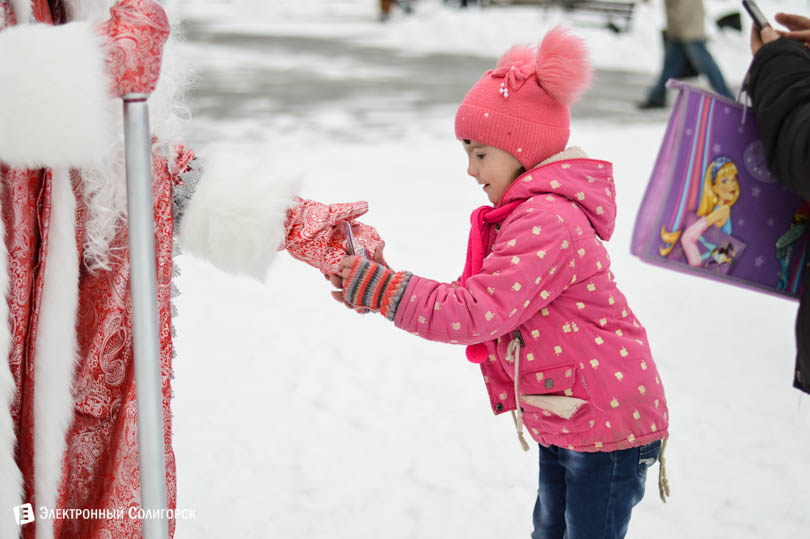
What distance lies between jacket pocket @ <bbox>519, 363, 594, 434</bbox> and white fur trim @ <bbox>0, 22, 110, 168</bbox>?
963mm

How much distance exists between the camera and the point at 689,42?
7.75 m

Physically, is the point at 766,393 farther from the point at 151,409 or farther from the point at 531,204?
the point at 151,409

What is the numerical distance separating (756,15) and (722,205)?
1.68 feet

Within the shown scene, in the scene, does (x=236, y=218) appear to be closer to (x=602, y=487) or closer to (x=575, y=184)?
(x=575, y=184)

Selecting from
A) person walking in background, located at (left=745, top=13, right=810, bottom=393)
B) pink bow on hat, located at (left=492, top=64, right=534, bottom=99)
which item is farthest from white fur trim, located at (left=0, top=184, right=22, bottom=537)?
person walking in background, located at (left=745, top=13, right=810, bottom=393)

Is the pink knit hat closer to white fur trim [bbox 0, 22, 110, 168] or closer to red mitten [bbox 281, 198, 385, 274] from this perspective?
red mitten [bbox 281, 198, 385, 274]

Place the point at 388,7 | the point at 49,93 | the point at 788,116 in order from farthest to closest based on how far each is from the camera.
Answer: the point at 388,7
the point at 788,116
the point at 49,93

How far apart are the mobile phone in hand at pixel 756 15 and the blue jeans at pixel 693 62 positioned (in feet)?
18.9

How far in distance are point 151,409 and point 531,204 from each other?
2.60 feet

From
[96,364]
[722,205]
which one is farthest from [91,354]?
[722,205]

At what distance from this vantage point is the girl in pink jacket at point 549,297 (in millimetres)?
1503

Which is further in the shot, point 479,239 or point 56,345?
point 479,239

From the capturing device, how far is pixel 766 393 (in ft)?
10.3

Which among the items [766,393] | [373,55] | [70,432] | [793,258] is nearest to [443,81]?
[373,55]
